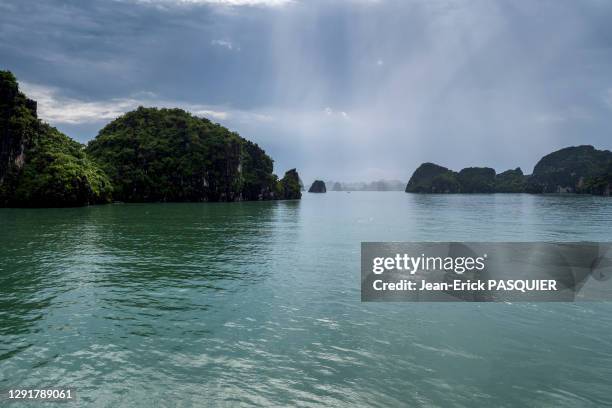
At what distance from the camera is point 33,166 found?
11412 cm

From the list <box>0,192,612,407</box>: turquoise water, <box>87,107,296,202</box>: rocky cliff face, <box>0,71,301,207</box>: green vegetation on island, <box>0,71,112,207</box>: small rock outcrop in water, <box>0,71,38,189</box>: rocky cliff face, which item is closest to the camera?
<box>0,192,612,407</box>: turquoise water

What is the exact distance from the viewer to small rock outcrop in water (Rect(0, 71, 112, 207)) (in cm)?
10688

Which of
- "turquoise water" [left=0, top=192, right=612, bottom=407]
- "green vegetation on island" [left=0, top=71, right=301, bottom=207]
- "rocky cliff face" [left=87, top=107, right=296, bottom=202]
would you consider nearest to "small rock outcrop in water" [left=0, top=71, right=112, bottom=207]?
"green vegetation on island" [left=0, top=71, right=301, bottom=207]

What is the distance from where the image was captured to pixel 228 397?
11422 millimetres

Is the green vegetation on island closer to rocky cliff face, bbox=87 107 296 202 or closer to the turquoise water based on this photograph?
rocky cliff face, bbox=87 107 296 202

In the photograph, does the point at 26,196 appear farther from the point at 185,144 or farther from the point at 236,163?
the point at 236,163

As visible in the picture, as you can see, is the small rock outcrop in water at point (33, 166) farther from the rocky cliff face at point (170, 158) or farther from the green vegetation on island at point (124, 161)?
the rocky cliff face at point (170, 158)

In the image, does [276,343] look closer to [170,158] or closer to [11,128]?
[11,128]

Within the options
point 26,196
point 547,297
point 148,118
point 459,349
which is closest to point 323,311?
point 459,349

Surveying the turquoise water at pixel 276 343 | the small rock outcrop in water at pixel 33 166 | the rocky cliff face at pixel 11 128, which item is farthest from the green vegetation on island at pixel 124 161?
the turquoise water at pixel 276 343

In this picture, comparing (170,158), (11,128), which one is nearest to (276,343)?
(11,128)

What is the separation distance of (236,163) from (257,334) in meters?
167

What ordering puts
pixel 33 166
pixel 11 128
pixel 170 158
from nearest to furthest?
pixel 11 128
pixel 33 166
pixel 170 158

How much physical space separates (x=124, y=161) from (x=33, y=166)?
4576 centimetres
